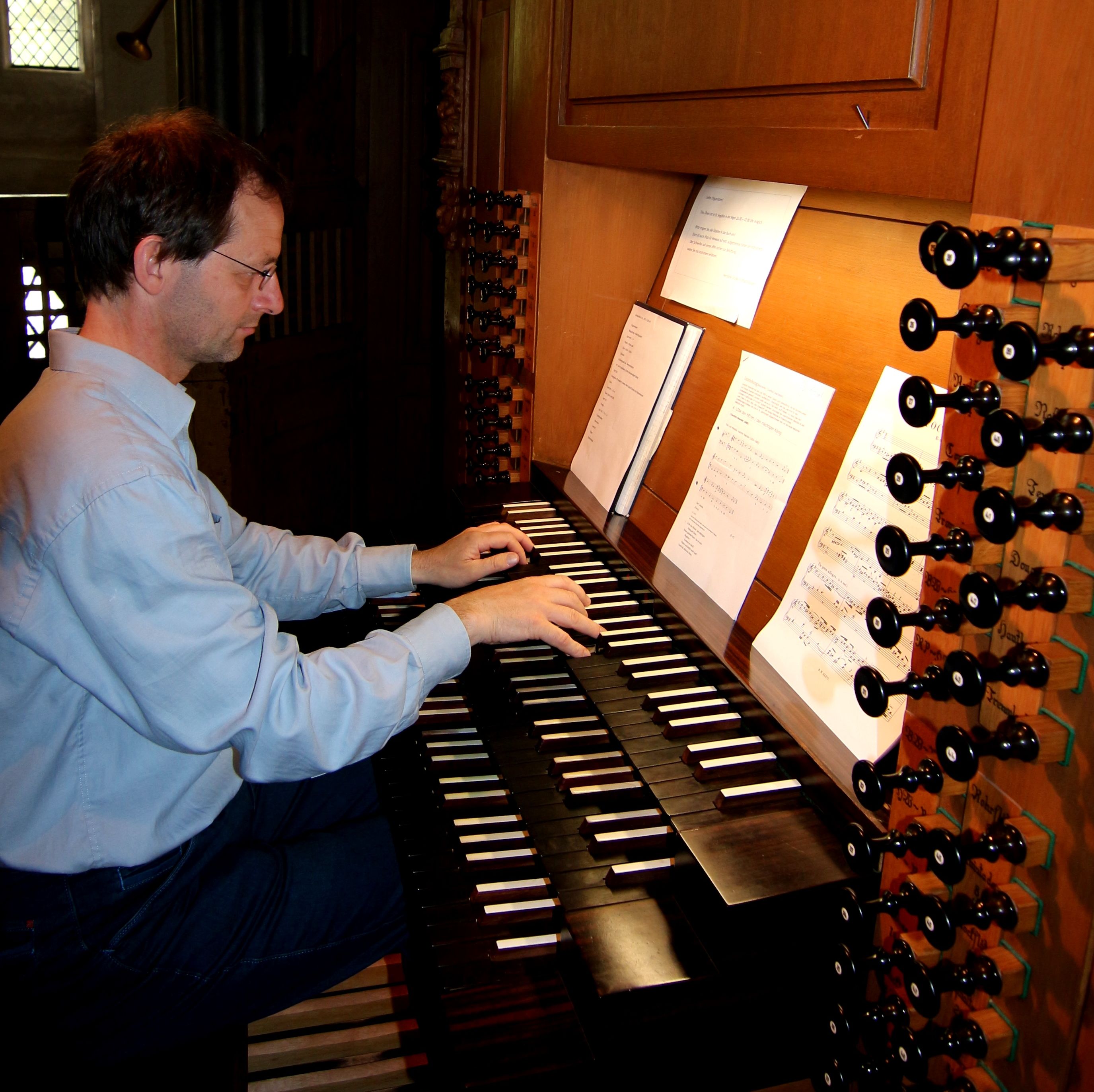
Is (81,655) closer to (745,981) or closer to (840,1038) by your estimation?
(745,981)

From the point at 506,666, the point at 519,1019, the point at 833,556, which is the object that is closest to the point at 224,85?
the point at 506,666

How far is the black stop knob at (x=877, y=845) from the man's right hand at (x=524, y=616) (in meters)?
0.58

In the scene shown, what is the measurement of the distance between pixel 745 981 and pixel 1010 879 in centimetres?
39

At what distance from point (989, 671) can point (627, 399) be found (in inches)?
58.6

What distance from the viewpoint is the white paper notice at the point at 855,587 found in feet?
4.68

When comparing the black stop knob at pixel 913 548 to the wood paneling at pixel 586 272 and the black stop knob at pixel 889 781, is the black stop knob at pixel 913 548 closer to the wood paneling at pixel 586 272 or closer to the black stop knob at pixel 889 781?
the black stop knob at pixel 889 781

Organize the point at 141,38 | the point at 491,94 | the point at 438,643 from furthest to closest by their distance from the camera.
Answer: the point at 141,38, the point at 491,94, the point at 438,643

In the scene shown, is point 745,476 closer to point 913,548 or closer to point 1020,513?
point 913,548

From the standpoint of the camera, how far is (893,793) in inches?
48.3

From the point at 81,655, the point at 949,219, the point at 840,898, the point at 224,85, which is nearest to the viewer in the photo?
the point at 840,898

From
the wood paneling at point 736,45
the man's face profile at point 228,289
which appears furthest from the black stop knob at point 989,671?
the man's face profile at point 228,289

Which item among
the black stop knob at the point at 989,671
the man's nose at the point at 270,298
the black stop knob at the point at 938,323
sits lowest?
the black stop knob at the point at 989,671

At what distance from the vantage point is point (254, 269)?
5.62ft

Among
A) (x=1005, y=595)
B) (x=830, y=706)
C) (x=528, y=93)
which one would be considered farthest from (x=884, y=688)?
(x=528, y=93)
